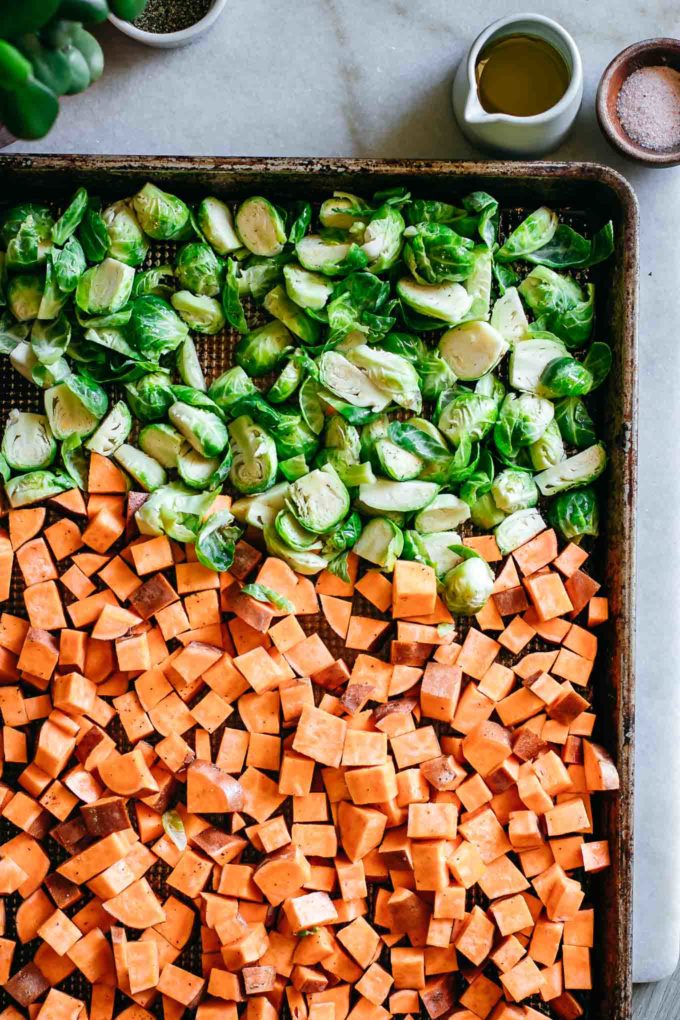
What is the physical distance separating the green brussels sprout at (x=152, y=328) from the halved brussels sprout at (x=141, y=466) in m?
0.20

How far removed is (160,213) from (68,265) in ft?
0.71

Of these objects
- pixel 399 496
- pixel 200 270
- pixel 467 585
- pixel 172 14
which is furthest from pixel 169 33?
pixel 467 585

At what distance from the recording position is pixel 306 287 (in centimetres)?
187

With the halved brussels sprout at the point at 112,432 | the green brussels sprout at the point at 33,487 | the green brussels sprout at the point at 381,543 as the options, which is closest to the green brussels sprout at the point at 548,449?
the green brussels sprout at the point at 381,543

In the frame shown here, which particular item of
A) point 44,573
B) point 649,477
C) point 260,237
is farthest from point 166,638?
point 649,477

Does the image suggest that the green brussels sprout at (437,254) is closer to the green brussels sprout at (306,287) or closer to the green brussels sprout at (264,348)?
the green brussels sprout at (306,287)

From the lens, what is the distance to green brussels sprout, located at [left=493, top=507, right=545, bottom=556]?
1.92 metres

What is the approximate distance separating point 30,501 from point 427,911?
118 cm

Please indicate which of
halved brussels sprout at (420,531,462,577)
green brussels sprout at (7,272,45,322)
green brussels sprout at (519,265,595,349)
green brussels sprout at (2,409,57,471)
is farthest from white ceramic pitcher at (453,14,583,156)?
green brussels sprout at (2,409,57,471)

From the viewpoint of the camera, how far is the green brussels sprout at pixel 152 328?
6.10ft

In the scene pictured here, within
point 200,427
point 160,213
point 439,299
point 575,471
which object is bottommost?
point 575,471

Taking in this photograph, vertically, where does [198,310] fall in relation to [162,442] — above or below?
above

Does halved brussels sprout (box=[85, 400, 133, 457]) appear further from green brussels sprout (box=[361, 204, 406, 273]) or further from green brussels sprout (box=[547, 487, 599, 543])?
green brussels sprout (box=[547, 487, 599, 543])

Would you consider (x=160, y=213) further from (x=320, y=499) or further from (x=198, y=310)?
(x=320, y=499)
